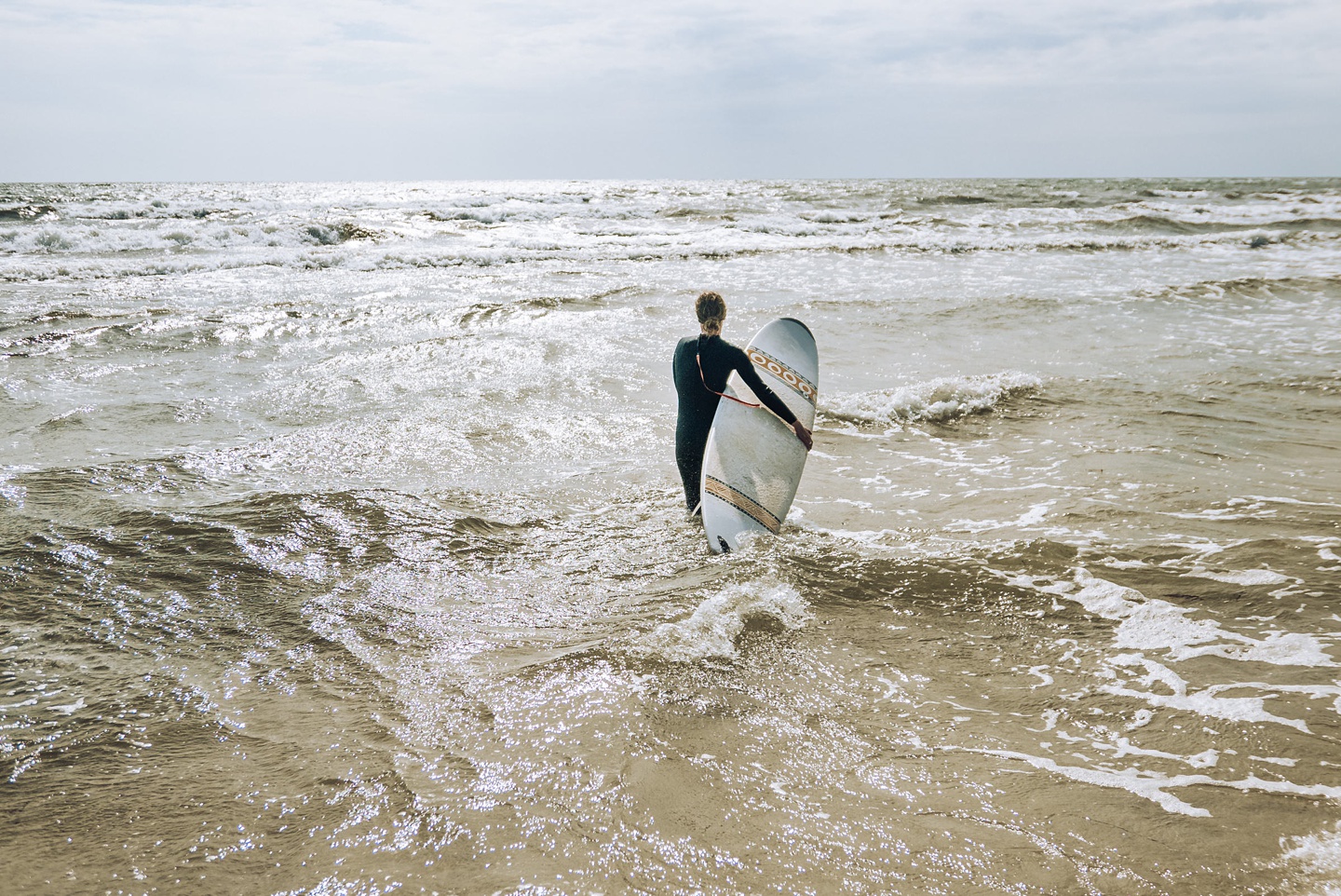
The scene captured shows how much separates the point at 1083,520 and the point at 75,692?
5543mm

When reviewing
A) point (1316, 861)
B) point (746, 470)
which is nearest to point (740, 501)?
point (746, 470)

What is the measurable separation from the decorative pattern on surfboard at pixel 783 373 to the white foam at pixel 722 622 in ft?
7.01

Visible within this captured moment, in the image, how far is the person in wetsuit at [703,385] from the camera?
5.10 m

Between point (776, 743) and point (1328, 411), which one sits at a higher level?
point (1328, 411)

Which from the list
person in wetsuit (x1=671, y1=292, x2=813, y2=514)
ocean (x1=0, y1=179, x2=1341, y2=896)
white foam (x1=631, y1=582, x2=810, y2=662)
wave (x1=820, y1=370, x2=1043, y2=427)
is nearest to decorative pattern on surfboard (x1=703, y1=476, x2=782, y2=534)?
ocean (x1=0, y1=179, x2=1341, y2=896)

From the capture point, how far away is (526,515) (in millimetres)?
5426

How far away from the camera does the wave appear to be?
782cm

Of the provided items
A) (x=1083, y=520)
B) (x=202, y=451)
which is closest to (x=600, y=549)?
(x=1083, y=520)

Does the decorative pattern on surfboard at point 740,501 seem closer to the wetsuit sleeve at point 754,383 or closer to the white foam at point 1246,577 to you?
the wetsuit sleeve at point 754,383

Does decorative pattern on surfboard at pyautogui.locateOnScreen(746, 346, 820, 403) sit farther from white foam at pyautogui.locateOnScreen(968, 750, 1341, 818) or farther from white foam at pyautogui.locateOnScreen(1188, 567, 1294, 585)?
white foam at pyautogui.locateOnScreen(968, 750, 1341, 818)

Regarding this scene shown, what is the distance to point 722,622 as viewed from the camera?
153 inches

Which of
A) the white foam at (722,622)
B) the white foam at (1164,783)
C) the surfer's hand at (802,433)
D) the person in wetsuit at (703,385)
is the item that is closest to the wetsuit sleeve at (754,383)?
the person in wetsuit at (703,385)

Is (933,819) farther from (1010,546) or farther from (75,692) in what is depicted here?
(75,692)

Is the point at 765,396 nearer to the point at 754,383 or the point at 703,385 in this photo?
the point at 754,383
